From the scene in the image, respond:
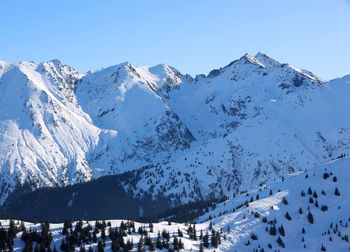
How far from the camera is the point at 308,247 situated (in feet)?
274

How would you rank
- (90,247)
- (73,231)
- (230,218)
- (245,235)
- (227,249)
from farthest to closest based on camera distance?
(230,218) < (245,235) < (227,249) < (73,231) < (90,247)

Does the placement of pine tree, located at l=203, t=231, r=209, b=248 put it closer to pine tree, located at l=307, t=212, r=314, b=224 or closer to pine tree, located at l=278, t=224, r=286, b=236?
pine tree, located at l=278, t=224, r=286, b=236

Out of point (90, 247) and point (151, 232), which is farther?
point (151, 232)

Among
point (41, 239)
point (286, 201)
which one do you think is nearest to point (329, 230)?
point (286, 201)

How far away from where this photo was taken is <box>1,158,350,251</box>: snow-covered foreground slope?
79750mm

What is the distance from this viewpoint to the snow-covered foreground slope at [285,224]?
79750mm

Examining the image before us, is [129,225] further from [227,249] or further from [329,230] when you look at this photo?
[329,230]

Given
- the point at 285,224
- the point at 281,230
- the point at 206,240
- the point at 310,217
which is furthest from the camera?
the point at 310,217

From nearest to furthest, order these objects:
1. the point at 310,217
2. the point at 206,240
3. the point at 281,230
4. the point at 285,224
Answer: the point at 206,240 → the point at 281,230 → the point at 285,224 → the point at 310,217

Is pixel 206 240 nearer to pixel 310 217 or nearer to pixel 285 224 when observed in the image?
pixel 285 224

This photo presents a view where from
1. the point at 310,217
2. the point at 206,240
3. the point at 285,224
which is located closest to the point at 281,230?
the point at 285,224

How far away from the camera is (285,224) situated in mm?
91438

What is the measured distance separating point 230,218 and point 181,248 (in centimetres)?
2383

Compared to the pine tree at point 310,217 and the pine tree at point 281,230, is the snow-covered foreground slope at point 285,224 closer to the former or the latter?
the pine tree at point 281,230
